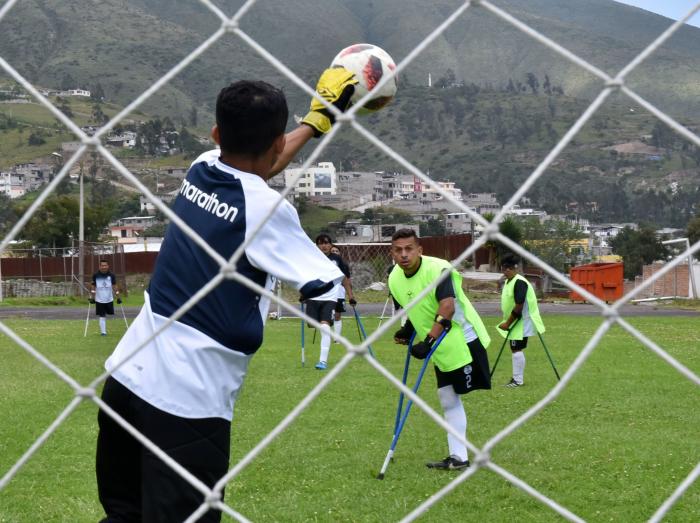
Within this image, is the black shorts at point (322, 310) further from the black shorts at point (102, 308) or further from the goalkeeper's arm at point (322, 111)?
the goalkeeper's arm at point (322, 111)

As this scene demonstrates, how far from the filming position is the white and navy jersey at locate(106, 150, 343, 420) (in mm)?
2760

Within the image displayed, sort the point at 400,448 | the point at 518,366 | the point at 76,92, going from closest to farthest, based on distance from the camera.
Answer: the point at 400,448 < the point at 518,366 < the point at 76,92

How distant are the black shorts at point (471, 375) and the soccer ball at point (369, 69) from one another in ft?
11.9

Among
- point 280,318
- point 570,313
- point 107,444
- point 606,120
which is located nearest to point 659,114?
point 107,444

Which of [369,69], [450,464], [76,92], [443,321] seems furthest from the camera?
[76,92]

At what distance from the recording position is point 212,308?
287cm

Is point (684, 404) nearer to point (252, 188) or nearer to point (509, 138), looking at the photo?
point (252, 188)

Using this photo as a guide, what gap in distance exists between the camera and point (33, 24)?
19675cm

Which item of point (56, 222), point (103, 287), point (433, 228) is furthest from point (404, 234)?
point (433, 228)

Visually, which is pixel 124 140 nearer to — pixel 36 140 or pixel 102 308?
pixel 36 140

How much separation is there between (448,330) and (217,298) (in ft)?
13.6

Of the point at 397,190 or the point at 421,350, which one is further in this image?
the point at 397,190

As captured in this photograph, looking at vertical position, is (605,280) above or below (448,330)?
below

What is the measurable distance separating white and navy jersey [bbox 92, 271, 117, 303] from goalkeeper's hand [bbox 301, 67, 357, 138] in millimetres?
16172
